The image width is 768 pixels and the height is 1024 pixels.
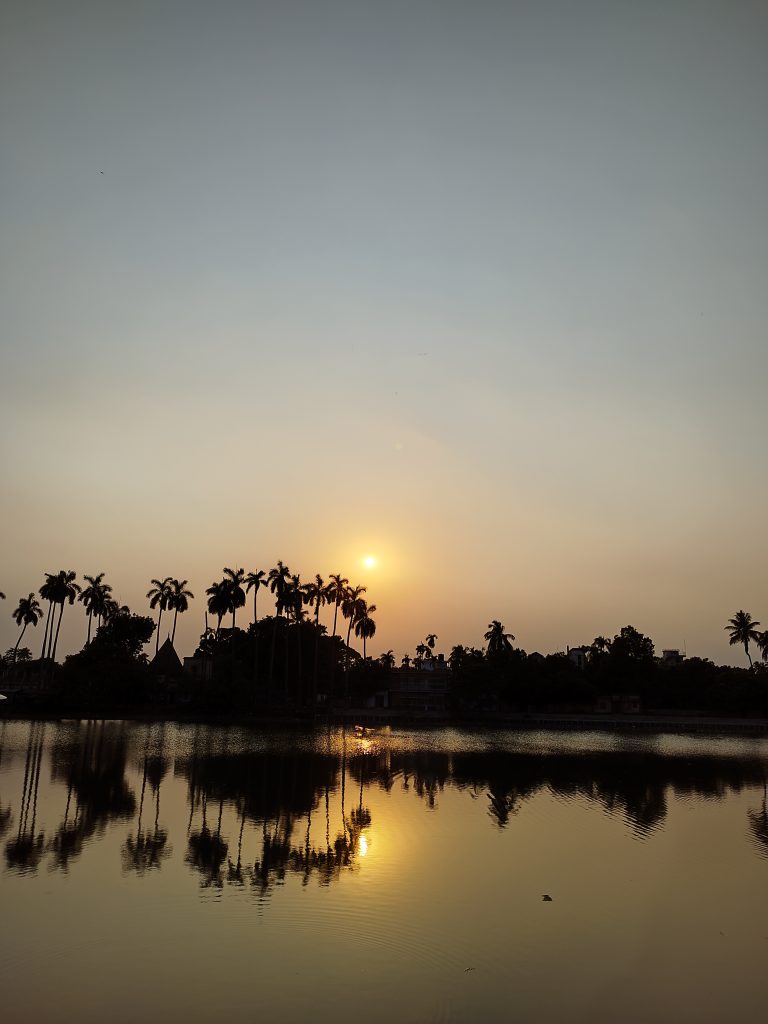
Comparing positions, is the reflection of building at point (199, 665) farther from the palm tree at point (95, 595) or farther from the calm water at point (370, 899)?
the calm water at point (370, 899)

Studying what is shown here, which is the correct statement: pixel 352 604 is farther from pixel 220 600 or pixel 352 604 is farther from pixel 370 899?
pixel 370 899

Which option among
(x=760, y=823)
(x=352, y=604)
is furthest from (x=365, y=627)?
(x=760, y=823)

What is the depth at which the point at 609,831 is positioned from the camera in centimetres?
2664

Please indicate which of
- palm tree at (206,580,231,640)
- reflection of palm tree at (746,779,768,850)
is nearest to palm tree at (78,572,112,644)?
palm tree at (206,580,231,640)

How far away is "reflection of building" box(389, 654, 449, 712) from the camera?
427 feet

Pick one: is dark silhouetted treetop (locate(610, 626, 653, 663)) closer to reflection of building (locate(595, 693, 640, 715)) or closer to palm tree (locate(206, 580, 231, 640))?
reflection of building (locate(595, 693, 640, 715))

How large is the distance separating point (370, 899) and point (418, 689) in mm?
117305

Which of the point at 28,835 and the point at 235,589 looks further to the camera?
the point at 235,589

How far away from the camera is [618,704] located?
10788 centimetres

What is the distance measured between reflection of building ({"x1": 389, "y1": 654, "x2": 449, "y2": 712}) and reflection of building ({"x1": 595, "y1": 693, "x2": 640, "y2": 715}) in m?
28.7

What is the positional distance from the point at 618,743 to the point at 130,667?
51636 millimetres

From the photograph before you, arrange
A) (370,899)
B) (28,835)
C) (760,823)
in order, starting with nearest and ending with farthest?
(370,899) < (28,835) < (760,823)

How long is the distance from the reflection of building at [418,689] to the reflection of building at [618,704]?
28.7 m

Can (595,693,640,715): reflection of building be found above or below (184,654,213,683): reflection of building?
below
